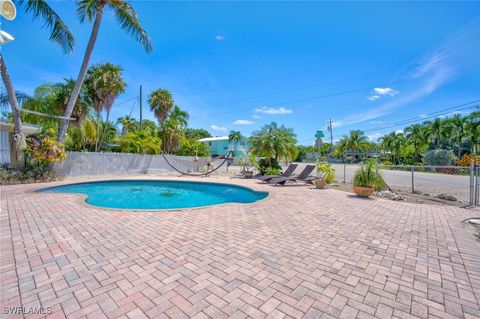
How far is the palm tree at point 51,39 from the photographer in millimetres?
9742

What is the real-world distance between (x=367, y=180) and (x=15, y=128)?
51.3 feet

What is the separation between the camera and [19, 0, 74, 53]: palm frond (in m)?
10.0

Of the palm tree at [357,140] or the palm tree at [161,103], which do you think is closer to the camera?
the palm tree at [161,103]

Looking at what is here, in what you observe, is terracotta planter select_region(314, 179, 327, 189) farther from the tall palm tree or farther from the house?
the tall palm tree

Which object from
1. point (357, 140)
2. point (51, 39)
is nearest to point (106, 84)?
point (51, 39)

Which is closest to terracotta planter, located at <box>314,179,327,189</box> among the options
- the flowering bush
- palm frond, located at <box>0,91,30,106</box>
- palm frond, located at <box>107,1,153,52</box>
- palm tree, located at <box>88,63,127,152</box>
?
palm frond, located at <box>107,1,153,52</box>

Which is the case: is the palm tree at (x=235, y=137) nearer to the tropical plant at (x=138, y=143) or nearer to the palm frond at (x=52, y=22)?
the tropical plant at (x=138, y=143)

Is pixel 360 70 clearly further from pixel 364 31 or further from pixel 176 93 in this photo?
pixel 176 93

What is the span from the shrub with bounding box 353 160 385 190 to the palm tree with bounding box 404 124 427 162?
3707 centimetres

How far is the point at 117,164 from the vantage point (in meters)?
15.2

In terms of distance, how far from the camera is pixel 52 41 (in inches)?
443

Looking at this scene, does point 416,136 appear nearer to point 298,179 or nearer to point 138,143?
point 298,179

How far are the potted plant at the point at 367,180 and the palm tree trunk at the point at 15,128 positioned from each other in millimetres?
14967

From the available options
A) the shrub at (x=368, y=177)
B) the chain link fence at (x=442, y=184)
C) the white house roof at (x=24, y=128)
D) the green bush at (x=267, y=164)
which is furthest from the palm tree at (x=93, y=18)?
the chain link fence at (x=442, y=184)
